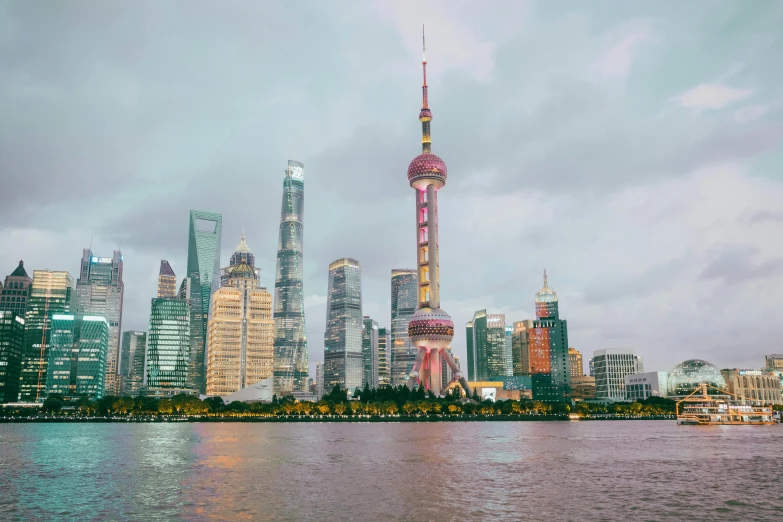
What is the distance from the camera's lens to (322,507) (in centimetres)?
5478

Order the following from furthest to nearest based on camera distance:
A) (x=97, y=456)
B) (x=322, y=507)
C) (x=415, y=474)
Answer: (x=97, y=456), (x=415, y=474), (x=322, y=507)

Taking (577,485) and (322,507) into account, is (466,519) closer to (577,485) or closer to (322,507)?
(322,507)

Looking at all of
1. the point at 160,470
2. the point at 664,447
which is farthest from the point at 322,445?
the point at 664,447

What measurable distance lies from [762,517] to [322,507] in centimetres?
3343

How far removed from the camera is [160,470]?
81.1 meters

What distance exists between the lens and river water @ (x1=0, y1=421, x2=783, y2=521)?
173 ft

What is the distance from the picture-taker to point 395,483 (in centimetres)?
6881

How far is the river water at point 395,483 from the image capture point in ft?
173

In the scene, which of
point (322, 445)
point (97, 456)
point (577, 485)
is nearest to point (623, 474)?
point (577, 485)

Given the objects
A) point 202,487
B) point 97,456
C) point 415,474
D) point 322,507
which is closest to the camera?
point 322,507

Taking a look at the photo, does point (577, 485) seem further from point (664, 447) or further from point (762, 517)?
point (664, 447)

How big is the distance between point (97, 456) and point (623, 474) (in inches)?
2986

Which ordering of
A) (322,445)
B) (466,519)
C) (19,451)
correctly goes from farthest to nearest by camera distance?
1. (322,445)
2. (19,451)
3. (466,519)

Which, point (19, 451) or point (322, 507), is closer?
point (322, 507)
